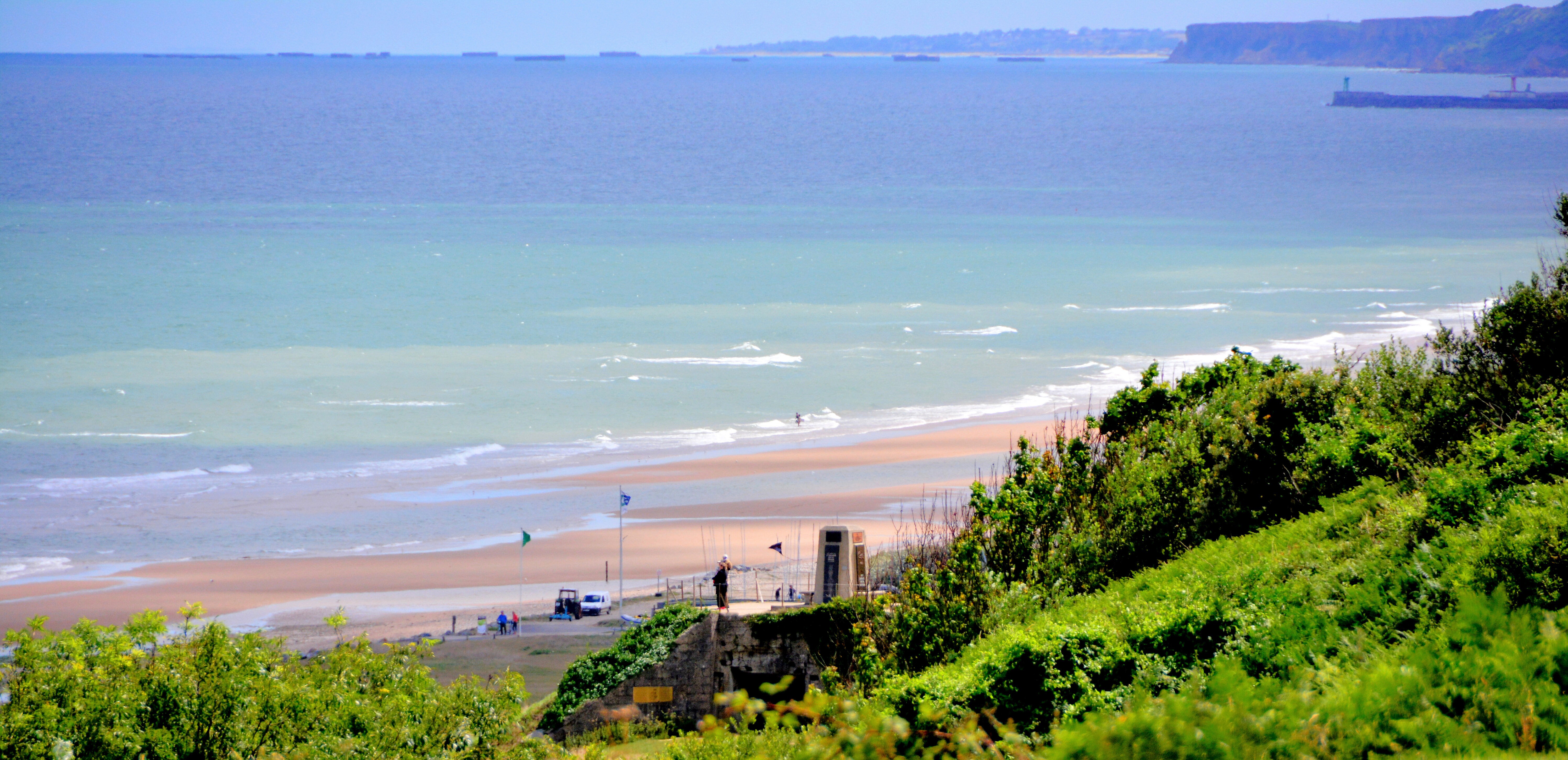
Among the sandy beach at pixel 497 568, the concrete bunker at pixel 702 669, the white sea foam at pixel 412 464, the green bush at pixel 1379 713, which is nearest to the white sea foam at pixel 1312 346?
the sandy beach at pixel 497 568

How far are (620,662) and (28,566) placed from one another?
22736 mm

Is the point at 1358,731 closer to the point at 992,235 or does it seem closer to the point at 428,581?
the point at 428,581

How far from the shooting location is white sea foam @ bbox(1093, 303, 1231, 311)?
229ft

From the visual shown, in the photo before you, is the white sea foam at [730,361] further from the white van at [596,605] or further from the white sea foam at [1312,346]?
the white van at [596,605]

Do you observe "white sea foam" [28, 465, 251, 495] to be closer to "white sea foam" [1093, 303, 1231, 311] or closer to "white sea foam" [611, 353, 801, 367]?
"white sea foam" [611, 353, 801, 367]

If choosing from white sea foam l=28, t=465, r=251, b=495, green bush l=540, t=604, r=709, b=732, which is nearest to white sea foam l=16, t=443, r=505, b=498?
white sea foam l=28, t=465, r=251, b=495

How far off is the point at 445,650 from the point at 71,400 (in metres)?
31.6

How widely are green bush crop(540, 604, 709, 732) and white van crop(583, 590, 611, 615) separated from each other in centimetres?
1022

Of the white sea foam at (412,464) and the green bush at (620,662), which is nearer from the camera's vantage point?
the green bush at (620,662)

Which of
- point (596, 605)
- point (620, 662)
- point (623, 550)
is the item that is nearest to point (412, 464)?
point (623, 550)

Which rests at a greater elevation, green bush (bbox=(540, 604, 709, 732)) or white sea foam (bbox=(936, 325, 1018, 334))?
white sea foam (bbox=(936, 325, 1018, 334))

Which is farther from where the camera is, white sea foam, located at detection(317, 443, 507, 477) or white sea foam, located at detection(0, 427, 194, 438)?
white sea foam, located at detection(0, 427, 194, 438)

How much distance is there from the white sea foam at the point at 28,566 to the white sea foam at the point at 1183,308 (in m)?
56.1

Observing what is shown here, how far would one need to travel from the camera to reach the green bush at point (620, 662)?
2070cm
